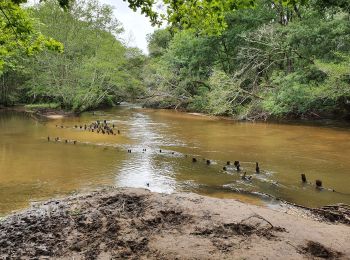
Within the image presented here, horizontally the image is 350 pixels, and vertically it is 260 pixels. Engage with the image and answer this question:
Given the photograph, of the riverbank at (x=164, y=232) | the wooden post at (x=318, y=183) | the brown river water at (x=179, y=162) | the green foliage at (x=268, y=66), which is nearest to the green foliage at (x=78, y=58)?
the green foliage at (x=268, y=66)

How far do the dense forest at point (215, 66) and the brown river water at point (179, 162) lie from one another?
3.87 metres

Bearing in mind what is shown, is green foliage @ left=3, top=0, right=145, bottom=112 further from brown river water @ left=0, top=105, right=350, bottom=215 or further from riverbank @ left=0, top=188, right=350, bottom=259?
riverbank @ left=0, top=188, right=350, bottom=259

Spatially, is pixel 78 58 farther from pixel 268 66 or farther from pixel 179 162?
pixel 179 162

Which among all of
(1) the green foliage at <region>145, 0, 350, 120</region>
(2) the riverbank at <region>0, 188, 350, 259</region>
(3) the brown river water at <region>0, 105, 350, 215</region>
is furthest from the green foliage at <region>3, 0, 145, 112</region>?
(2) the riverbank at <region>0, 188, 350, 259</region>

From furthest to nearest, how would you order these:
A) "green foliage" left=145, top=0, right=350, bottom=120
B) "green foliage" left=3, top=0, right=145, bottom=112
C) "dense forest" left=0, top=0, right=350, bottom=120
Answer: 1. "green foliage" left=3, top=0, right=145, bottom=112
2. "dense forest" left=0, top=0, right=350, bottom=120
3. "green foliage" left=145, top=0, right=350, bottom=120

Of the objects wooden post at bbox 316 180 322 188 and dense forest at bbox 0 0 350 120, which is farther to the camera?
dense forest at bbox 0 0 350 120

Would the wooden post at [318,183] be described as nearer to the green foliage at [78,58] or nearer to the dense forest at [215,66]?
the dense forest at [215,66]

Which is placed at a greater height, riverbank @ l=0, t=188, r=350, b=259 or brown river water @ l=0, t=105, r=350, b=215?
riverbank @ l=0, t=188, r=350, b=259

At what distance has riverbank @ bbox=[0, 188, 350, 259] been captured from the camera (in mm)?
5434

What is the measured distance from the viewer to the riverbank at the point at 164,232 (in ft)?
17.8

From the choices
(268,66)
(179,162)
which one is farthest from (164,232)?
(268,66)

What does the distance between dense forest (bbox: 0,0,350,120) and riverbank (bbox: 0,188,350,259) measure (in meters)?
15.7

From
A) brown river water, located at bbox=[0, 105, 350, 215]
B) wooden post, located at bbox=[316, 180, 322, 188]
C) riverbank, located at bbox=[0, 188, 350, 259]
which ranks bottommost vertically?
brown river water, located at bbox=[0, 105, 350, 215]

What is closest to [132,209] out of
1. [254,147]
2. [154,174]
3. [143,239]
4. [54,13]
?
[143,239]
